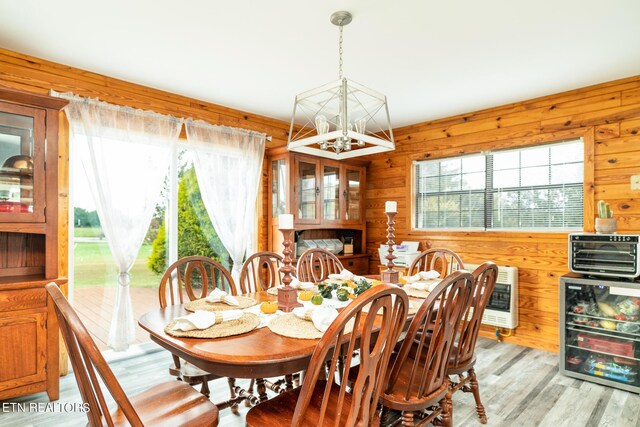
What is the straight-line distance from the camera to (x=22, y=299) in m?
2.32

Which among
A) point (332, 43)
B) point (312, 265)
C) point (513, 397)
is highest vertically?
point (332, 43)

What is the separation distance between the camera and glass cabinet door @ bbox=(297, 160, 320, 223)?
13.3ft

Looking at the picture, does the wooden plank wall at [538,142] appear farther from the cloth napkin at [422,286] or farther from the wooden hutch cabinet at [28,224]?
the wooden hutch cabinet at [28,224]

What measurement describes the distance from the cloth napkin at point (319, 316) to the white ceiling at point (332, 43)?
1.66m

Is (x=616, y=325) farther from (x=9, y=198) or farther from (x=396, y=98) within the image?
(x=9, y=198)

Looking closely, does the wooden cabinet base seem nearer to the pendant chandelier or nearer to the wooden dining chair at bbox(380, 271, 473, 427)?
the pendant chandelier

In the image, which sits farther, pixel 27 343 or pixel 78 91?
pixel 78 91

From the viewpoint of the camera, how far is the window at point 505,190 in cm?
342

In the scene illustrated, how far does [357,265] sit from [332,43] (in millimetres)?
2866

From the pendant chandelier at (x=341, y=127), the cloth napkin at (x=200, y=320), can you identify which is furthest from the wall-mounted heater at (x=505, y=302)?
the cloth napkin at (x=200, y=320)

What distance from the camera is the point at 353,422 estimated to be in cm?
124

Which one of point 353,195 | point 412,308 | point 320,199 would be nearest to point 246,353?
point 412,308

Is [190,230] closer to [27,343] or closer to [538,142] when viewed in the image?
[27,343]

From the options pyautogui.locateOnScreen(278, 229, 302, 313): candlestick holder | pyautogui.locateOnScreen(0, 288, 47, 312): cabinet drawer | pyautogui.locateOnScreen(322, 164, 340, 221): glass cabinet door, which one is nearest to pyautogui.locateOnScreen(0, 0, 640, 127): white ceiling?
pyautogui.locateOnScreen(322, 164, 340, 221): glass cabinet door
